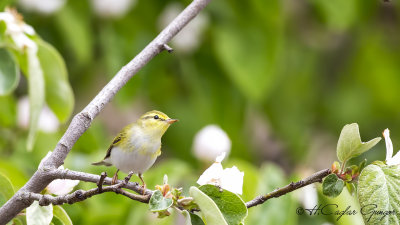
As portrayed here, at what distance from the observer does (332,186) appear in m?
0.98

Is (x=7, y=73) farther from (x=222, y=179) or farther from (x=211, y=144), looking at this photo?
(x=211, y=144)

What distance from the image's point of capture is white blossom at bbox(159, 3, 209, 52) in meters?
2.77

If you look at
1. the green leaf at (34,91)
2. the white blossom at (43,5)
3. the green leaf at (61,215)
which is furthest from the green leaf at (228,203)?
the white blossom at (43,5)

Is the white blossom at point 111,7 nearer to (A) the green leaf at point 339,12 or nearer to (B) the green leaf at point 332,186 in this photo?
(A) the green leaf at point 339,12

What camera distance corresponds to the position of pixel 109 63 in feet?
8.91

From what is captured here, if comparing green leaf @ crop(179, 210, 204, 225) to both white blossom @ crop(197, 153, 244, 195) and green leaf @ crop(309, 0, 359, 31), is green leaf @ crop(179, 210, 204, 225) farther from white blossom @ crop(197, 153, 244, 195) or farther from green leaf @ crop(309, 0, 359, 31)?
green leaf @ crop(309, 0, 359, 31)

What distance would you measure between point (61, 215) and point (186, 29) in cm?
171

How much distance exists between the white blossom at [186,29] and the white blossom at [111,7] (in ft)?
0.52

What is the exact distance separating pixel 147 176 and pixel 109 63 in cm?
82

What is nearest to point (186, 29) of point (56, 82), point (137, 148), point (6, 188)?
point (56, 82)

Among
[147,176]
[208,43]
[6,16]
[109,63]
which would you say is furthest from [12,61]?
[208,43]

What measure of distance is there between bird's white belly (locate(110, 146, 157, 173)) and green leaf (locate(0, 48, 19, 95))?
295mm

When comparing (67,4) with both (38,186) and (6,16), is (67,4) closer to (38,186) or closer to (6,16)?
(6,16)

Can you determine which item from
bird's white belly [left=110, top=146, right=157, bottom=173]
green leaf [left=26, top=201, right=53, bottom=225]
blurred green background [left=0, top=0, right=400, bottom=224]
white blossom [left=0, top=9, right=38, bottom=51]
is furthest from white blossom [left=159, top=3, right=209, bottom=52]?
green leaf [left=26, top=201, right=53, bottom=225]
